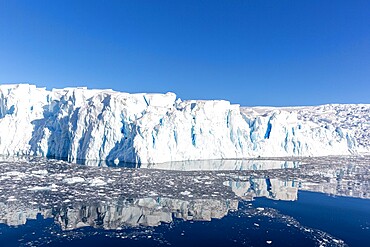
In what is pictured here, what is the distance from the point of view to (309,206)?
13227 mm

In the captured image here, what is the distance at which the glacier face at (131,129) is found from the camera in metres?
25.6

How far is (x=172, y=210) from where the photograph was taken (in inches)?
461

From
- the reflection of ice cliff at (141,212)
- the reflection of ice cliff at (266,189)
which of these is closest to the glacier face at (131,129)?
the reflection of ice cliff at (266,189)

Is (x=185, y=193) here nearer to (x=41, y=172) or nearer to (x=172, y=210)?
(x=172, y=210)

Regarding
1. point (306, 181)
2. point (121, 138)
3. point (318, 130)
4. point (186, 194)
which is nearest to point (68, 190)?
point (186, 194)

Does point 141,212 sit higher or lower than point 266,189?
lower

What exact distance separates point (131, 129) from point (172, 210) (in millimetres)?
14741

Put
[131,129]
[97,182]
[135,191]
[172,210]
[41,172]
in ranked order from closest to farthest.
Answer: [172,210] → [135,191] → [97,182] → [41,172] → [131,129]

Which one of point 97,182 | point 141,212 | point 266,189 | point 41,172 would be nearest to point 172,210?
point 141,212

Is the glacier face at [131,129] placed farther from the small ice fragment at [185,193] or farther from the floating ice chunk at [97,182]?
the small ice fragment at [185,193]

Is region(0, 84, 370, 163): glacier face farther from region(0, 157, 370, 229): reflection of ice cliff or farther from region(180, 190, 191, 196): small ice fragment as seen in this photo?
A: region(180, 190, 191, 196): small ice fragment

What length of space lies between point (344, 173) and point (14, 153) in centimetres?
2940

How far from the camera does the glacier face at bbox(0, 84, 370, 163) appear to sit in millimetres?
25625

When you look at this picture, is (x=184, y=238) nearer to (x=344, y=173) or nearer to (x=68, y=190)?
(x=68, y=190)
